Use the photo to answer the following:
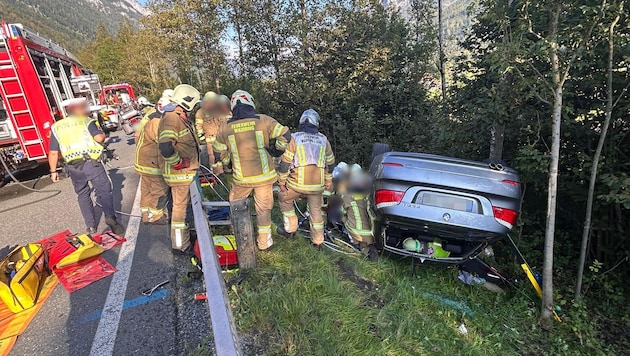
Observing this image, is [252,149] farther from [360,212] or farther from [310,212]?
[360,212]

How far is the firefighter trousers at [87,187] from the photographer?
164 inches

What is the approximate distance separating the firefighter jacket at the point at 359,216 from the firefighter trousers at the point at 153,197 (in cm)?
232

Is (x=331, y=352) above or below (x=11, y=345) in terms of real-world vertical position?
below

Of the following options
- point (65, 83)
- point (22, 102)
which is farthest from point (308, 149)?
point (65, 83)

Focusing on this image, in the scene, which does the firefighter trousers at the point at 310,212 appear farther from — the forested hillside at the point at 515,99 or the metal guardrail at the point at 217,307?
the forested hillside at the point at 515,99

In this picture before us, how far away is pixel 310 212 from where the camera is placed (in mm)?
4105

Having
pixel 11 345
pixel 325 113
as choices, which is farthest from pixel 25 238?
pixel 325 113

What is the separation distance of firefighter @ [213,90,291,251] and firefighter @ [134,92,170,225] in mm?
909

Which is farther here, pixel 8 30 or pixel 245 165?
pixel 8 30

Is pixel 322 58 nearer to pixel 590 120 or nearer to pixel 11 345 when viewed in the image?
pixel 590 120

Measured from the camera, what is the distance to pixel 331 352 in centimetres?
232

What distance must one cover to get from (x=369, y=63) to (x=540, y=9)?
6488 millimetres

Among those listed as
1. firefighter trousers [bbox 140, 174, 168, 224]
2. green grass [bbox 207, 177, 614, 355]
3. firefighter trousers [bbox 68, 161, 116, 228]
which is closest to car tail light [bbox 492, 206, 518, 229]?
green grass [bbox 207, 177, 614, 355]

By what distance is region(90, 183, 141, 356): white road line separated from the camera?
7.66ft
